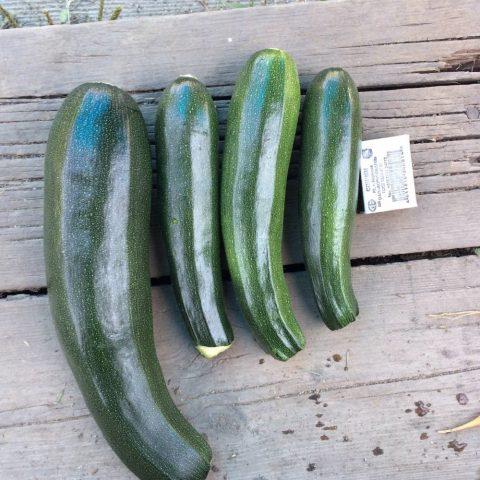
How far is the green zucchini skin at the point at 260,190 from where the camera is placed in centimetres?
158

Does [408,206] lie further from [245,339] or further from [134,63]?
[134,63]

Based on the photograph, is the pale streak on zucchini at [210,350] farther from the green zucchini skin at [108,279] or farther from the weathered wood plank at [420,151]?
the weathered wood plank at [420,151]

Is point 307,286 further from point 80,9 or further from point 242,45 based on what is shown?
point 80,9

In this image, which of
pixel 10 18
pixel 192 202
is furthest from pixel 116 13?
pixel 192 202

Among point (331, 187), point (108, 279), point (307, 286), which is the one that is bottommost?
point (307, 286)

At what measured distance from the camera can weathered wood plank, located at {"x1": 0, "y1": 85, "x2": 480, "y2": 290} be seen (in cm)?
181

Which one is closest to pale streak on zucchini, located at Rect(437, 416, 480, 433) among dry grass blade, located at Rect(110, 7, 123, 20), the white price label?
the white price label

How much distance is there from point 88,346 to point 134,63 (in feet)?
3.25

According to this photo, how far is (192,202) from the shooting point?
159 cm

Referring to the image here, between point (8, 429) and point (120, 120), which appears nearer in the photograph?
point (120, 120)

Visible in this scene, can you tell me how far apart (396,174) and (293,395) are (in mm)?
821

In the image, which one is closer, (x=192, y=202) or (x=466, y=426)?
(x=192, y=202)

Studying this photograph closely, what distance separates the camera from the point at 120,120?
1.54 metres

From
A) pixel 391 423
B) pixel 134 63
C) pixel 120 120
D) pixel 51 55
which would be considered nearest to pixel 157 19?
pixel 134 63
